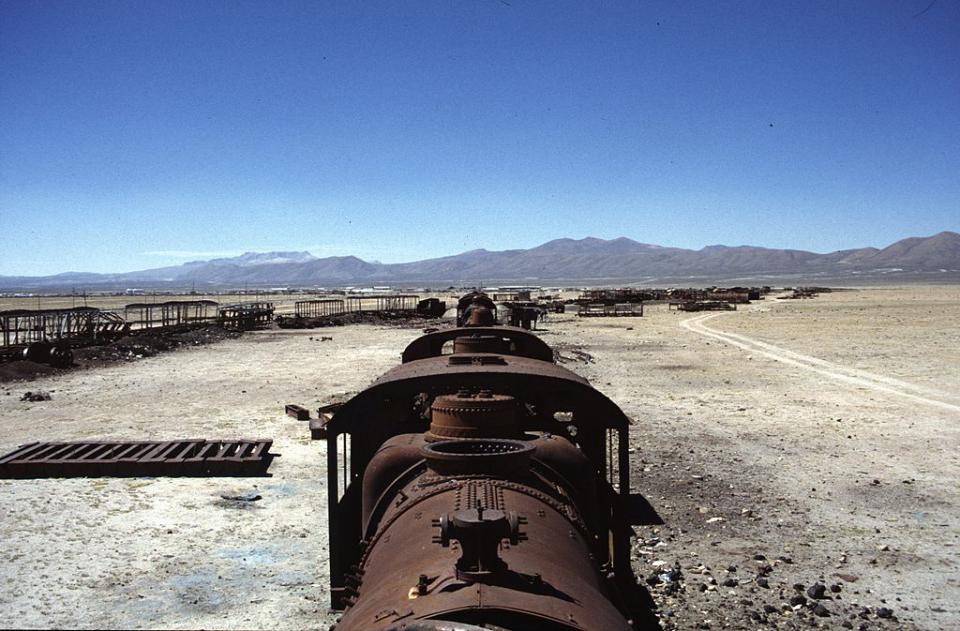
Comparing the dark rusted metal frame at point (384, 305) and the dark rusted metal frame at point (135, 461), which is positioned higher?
the dark rusted metal frame at point (384, 305)

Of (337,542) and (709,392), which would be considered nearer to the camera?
(337,542)

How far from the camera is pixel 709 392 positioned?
21.0 m

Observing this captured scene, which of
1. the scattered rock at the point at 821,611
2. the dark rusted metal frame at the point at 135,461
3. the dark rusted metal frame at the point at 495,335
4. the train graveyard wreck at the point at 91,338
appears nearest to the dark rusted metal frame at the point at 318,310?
the train graveyard wreck at the point at 91,338

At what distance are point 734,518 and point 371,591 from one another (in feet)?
24.8

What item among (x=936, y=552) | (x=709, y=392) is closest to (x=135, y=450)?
(x=936, y=552)

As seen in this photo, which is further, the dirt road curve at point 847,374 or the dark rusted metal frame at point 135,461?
the dirt road curve at point 847,374

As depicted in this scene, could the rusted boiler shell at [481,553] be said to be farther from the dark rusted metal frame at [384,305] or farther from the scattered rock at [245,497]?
the dark rusted metal frame at [384,305]

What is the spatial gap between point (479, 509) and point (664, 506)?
7.79 m

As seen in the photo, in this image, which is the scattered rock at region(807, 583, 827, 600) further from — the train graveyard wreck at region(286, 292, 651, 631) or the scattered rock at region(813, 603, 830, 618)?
the train graveyard wreck at region(286, 292, 651, 631)

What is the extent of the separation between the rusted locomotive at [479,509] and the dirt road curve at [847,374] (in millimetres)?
15032

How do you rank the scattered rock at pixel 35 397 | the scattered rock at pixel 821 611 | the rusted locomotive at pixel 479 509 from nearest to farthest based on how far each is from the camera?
1. the rusted locomotive at pixel 479 509
2. the scattered rock at pixel 821 611
3. the scattered rock at pixel 35 397

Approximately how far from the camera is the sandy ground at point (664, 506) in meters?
7.74

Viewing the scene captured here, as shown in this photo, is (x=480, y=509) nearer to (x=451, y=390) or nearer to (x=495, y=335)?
(x=451, y=390)

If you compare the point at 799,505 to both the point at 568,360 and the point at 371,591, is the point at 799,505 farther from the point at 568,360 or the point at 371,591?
the point at 568,360
